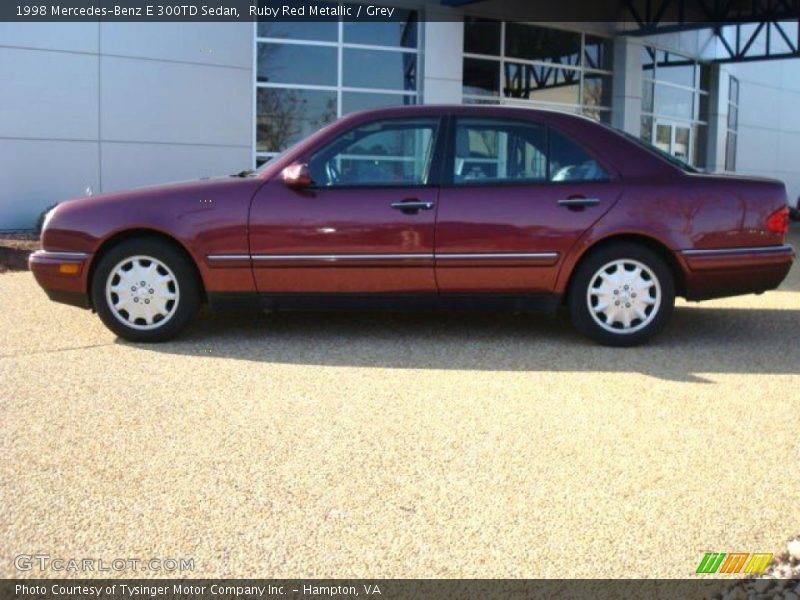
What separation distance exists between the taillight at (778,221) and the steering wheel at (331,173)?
2941mm

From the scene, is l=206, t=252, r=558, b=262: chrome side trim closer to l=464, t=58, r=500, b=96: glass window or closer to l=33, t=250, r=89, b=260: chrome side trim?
l=33, t=250, r=89, b=260: chrome side trim

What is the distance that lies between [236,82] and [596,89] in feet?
27.9

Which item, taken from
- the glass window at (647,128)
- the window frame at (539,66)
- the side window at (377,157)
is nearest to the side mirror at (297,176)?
the side window at (377,157)

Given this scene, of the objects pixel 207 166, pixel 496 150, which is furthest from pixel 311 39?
pixel 496 150

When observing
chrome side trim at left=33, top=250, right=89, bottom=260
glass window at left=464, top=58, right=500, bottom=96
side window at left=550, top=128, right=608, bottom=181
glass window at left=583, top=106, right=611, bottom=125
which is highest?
glass window at left=464, top=58, right=500, bottom=96

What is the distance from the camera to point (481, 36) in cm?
1661

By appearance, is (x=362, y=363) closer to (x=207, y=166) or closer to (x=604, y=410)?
(x=604, y=410)

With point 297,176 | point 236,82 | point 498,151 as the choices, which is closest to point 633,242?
point 498,151

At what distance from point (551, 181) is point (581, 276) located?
0.67 metres

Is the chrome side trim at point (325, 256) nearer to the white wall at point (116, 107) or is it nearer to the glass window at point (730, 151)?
the white wall at point (116, 107)

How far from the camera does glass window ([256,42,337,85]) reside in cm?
1442

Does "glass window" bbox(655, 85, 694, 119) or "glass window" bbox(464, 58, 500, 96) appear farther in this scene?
"glass window" bbox(655, 85, 694, 119)

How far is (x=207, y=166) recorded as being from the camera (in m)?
14.0

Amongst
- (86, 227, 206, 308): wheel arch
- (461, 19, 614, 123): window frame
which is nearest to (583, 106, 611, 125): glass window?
(461, 19, 614, 123): window frame
